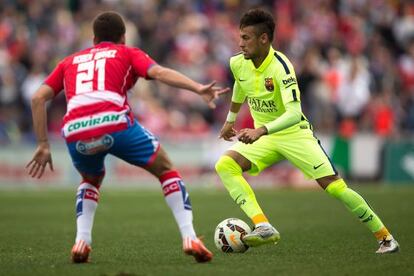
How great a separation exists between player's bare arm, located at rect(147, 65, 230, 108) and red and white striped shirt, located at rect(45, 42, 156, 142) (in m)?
0.15

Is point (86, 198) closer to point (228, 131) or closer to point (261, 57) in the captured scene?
point (228, 131)

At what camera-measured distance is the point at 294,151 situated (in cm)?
1048

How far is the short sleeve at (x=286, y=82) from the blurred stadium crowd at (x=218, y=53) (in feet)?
42.2

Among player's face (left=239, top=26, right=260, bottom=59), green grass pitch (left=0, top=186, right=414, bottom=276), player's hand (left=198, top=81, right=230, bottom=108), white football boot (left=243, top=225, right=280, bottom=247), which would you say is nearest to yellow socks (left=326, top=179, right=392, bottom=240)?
green grass pitch (left=0, top=186, right=414, bottom=276)

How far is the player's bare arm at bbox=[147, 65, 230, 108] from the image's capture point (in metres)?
8.27

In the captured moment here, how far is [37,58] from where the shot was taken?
24.6 m

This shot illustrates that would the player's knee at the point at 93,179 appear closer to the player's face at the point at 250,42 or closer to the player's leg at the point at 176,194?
the player's leg at the point at 176,194

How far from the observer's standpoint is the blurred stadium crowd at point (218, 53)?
23766mm

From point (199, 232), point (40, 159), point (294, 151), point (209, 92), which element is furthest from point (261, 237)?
point (199, 232)

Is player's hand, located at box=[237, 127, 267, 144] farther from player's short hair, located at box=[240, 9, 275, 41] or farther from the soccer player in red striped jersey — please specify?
player's short hair, located at box=[240, 9, 275, 41]

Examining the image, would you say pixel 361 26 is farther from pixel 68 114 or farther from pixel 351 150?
pixel 68 114

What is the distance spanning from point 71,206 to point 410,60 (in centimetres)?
1165

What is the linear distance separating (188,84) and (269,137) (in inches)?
105

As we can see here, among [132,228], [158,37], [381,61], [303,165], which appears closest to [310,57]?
[381,61]
